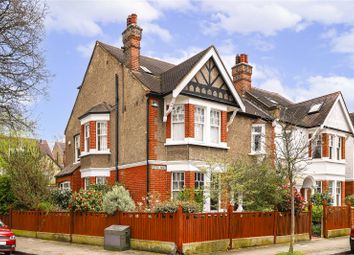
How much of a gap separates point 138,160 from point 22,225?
7.37 m

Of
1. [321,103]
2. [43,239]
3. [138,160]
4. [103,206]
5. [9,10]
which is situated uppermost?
[9,10]

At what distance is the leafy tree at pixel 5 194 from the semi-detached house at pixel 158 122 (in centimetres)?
422

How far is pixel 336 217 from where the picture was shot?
24141 mm

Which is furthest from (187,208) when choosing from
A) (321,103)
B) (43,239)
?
(321,103)

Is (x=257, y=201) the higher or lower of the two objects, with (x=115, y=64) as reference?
lower

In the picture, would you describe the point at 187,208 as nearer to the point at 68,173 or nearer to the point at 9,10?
the point at 9,10

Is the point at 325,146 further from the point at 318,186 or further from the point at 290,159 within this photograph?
the point at 290,159

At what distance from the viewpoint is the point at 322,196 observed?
97.2 feet

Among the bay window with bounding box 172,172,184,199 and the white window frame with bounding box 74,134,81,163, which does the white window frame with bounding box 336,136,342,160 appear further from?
the white window frame with bounding box 74,134,81,163

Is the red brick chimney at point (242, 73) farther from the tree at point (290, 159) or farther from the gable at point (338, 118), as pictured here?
the tree at point (290, 159)

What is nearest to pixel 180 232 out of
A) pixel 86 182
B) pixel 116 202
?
pixel 116 202

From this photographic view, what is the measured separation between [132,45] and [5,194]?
11554 millimetres

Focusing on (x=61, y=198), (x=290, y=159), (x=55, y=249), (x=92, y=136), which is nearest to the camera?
(x=290, y=159)

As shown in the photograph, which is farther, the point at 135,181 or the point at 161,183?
the point at 135,181
